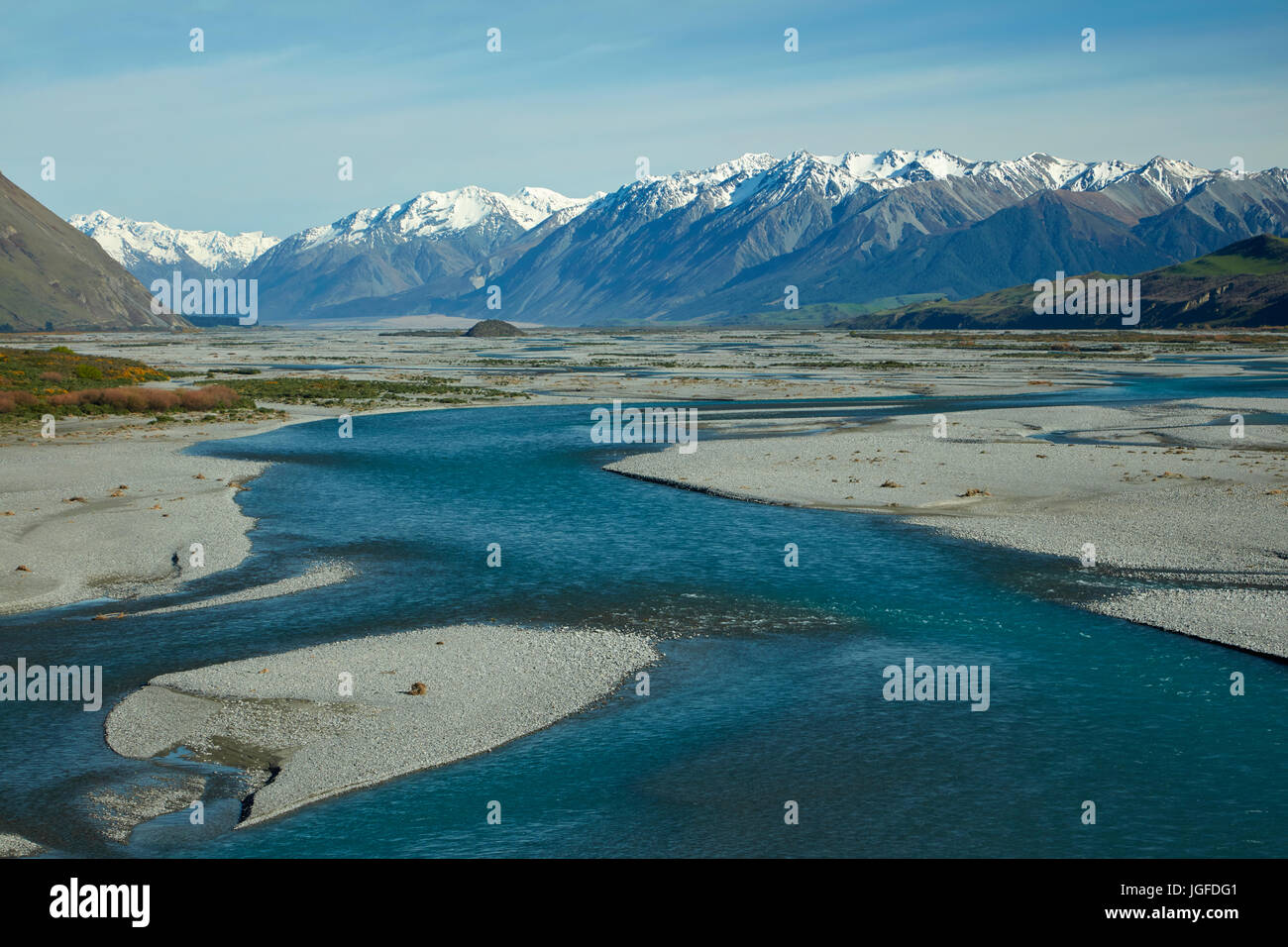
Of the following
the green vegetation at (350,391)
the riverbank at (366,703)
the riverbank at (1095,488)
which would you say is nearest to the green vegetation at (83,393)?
the green vegetation at (350,391)

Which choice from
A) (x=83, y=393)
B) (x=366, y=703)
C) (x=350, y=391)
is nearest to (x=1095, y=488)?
(x=366, y=703)

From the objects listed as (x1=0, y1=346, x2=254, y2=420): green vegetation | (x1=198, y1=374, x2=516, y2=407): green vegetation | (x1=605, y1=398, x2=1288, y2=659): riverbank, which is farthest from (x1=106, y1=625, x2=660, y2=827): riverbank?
(x1=198, y1=374, x2=516, y2=407): green vegetation

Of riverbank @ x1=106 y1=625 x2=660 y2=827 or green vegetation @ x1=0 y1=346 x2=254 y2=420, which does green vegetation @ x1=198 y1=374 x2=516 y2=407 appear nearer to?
green vegetation @ x1=0 y1=346 x2=254 y2=420

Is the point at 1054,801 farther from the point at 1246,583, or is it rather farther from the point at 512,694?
the point at 1246,583

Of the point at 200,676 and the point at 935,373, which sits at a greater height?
the point at 935,373

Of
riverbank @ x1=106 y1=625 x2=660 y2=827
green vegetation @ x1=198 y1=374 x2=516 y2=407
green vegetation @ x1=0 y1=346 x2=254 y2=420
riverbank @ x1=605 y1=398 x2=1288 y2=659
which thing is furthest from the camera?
green vegetation @ x1=198 y1=374 x2=516 y2=407

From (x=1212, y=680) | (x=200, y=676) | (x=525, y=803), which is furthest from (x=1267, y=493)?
(x=200, y=676)

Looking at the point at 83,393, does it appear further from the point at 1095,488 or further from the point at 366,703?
the point at 1095,488
